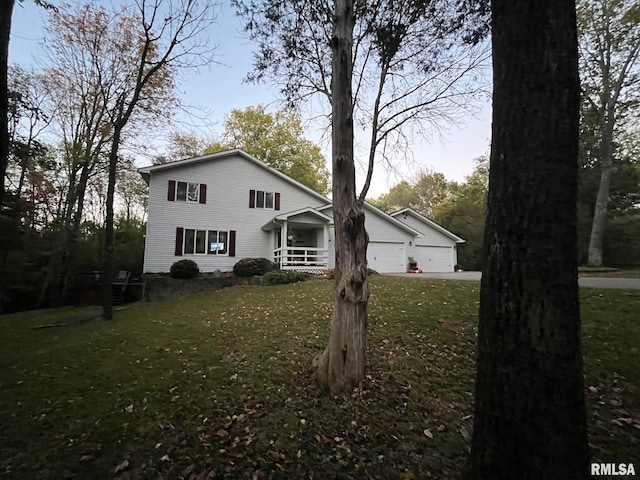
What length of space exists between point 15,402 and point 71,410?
987mm

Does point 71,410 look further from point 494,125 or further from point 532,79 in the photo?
point 532,79

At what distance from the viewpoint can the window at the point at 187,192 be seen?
50.8 feet

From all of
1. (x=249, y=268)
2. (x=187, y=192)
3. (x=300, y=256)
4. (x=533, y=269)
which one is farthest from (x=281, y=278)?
(x=533, y=269)

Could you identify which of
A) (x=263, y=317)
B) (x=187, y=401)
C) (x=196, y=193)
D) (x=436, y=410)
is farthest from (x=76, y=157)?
(x=436, y=410)

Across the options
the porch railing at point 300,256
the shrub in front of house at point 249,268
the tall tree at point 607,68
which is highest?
the tall tree at point 607,68

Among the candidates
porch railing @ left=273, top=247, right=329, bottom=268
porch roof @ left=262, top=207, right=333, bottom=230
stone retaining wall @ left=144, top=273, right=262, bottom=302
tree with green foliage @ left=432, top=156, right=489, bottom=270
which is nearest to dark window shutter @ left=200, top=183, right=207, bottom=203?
porch roof @ left=262, top=207, right=333, bottom=230

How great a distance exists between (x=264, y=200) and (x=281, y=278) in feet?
20.4

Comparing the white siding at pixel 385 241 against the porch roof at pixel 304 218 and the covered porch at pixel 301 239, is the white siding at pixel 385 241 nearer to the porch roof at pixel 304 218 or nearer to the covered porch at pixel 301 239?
the covered porch at pixel 301 239

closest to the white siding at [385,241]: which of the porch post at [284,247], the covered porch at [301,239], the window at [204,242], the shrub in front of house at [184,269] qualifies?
the covered porch at [301,239]

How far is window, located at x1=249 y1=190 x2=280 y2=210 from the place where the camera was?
17.5m

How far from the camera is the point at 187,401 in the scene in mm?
3596

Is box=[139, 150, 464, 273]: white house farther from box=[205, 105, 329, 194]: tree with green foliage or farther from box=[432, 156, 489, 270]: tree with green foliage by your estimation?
box=[205, 105, 329, 194]: tree with green foliage

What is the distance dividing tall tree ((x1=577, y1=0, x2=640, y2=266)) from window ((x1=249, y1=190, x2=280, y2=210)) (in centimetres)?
1626

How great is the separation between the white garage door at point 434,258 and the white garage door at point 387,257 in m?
1.96
